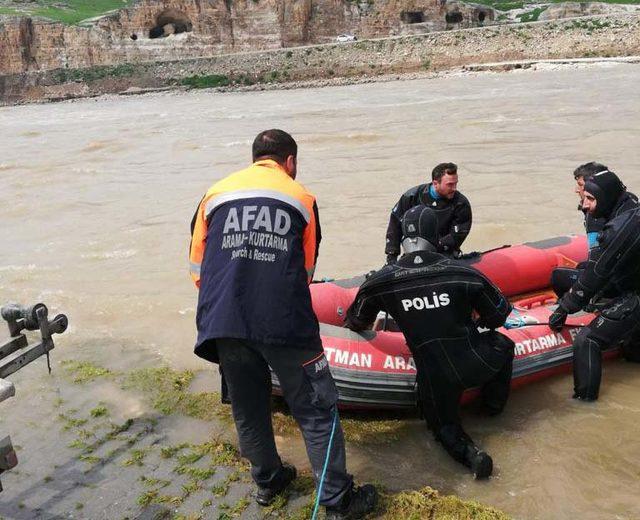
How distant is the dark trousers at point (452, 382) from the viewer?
10.2 feet

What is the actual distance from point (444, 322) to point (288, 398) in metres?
0.85

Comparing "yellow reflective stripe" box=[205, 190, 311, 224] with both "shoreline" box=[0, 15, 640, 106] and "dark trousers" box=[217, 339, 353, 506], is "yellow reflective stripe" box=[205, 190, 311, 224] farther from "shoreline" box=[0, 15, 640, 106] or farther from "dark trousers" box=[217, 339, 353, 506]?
"shoreline" box=[0, 15, 640, 106]

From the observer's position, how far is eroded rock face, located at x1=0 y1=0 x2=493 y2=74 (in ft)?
160

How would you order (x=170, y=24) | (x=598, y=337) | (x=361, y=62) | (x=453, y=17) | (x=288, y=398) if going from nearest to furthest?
(x=288, y=398)
(x=598, y=337)
(x=361, y=62)
(x=453, y=17)
(x=170, y=24)

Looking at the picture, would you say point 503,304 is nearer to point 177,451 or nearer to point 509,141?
point 177,451

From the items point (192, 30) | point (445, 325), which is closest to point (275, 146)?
point (445, 325)

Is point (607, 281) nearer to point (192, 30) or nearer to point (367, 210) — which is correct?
point (367, 210)

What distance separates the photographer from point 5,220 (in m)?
9.85

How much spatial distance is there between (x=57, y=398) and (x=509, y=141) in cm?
1126

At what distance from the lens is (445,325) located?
302 cm

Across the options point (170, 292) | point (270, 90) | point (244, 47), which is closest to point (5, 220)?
point (170, 292)

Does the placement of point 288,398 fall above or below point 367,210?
above

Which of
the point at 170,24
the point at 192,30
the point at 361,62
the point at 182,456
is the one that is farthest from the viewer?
the point at 170,24

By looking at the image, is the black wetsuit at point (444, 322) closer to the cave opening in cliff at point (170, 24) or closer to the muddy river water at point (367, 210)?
the muddy river water at point (367, 210)
